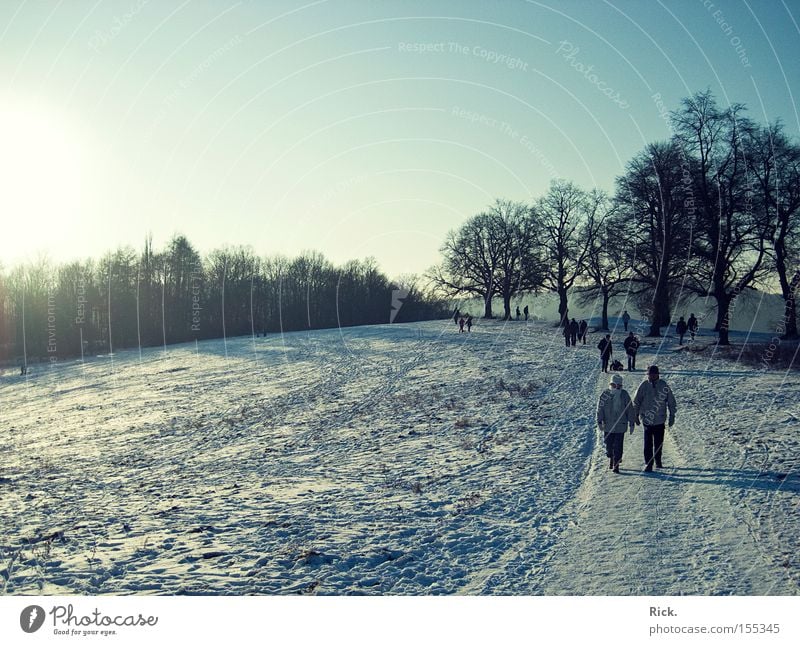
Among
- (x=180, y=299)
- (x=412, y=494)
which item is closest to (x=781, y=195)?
(x=412, y=494)

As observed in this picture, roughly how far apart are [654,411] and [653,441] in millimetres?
721

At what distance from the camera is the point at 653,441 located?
12273 millimetres

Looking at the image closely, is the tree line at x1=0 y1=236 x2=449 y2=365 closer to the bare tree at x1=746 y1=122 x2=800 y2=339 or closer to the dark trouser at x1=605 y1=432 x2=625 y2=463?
the bare tree at x1=746 y1=122 x2=800 y2=339

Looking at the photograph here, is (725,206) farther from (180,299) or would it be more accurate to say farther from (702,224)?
(180,299)

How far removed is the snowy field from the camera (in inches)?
288

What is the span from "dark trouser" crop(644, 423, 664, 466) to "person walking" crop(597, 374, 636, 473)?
0.39 m

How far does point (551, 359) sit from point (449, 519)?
25144 millimetres

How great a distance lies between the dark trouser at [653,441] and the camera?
12.0m

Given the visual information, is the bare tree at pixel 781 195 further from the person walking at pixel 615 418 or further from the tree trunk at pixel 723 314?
the person walking at pixel 615 418

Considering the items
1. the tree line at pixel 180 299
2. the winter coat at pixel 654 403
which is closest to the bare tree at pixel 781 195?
the winter coat at pixel 654 403

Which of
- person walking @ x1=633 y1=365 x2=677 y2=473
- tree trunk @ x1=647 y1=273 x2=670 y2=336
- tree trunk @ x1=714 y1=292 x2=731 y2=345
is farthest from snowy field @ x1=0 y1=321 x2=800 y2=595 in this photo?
tree trunk @ x1=647 y1=273 x2=670 y2=336

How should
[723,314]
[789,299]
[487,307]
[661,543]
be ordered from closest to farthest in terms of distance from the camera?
[661,543] → [789,299] → [723,314] → [487,307]

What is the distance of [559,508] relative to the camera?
965 centimetres
